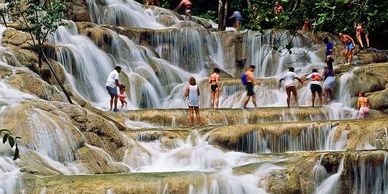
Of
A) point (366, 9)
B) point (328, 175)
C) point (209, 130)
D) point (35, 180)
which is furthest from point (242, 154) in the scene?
point (366, 9)

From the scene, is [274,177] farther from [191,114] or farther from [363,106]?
[363,106]

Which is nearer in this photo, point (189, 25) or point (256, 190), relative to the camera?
point (256, 190)

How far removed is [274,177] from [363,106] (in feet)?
25.7

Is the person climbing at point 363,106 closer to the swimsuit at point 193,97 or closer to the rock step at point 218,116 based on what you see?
the rock step at point 218,116

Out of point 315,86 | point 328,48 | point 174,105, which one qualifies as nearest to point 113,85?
point 174,105

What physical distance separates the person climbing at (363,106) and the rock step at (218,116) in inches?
40.4

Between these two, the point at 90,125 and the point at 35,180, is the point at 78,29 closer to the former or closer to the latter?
the point at 90,125

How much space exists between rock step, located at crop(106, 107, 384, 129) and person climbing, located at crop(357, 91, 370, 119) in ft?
3.36

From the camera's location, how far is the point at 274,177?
1209 cm

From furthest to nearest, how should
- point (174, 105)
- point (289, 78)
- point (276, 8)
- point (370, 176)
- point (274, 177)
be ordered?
point (174, 105), point (289, 78), point (370, 176), point (274, 177), point (276, 8)

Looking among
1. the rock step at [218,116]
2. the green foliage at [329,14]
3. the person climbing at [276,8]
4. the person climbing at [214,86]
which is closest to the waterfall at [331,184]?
the person climbing at [276,8]

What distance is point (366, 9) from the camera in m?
6.32

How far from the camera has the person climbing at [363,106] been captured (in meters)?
19.0

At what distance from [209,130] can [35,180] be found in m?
5.68
